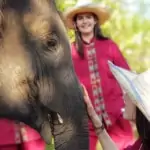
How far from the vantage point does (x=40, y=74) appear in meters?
2.66

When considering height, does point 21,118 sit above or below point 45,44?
below

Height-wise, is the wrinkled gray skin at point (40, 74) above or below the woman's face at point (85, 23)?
below

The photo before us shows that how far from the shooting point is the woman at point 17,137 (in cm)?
350

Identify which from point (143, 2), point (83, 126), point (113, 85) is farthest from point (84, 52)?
point (143, 2)

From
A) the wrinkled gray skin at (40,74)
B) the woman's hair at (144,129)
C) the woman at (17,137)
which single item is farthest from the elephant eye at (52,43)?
the woman at (17,137)

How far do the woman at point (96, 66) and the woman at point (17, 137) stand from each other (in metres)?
0.37

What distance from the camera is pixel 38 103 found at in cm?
271

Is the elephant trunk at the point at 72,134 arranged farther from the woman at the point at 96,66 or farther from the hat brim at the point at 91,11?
the hat brim at the point at 91,11

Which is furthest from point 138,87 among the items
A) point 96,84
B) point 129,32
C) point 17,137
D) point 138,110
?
point 129,32

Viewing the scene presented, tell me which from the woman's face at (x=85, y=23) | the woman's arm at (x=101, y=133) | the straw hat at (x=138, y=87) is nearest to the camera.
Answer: the straw hat at (x=138, y=87)

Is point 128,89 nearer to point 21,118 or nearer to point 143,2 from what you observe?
point 21,118

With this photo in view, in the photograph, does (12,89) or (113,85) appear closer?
(12,89)

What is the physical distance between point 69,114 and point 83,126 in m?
0.07

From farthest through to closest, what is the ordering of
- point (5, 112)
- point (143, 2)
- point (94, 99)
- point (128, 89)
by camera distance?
point (143, 2), point (94, 99), point (5, 112), point (128, 89)
